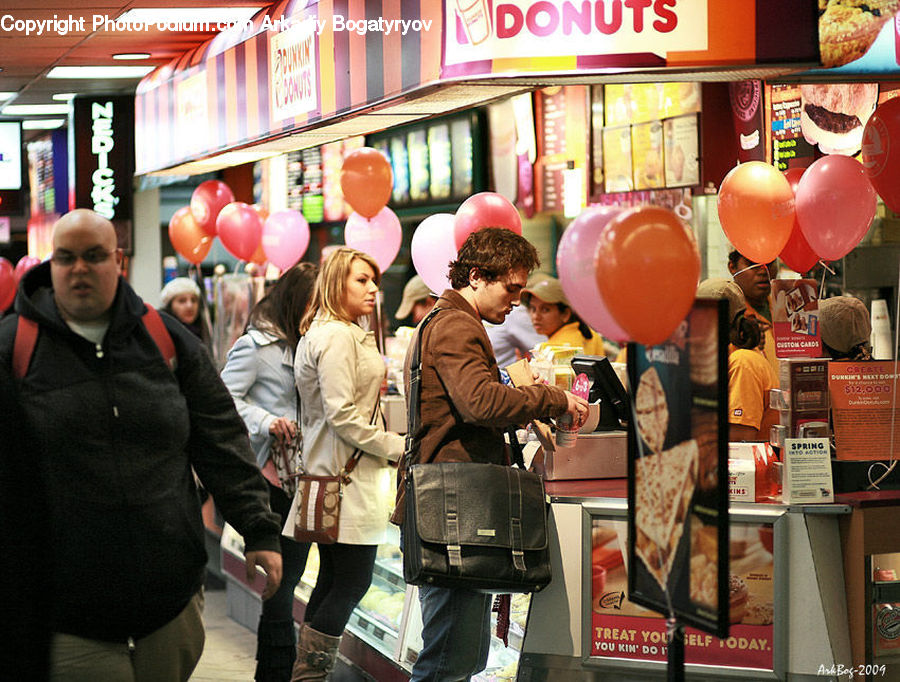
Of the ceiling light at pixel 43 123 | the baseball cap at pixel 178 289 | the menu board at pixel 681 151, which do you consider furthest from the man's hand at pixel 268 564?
the ceiling light at pixel 43 123

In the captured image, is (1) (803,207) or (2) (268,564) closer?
(2) (268,564)

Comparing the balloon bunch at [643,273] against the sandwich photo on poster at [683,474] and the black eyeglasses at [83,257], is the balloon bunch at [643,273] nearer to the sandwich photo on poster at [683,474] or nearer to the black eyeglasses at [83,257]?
the sandwich photo on poster at [683,474]

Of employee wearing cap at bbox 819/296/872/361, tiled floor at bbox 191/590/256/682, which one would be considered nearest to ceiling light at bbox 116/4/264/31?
tiled floor at bbox 191/590/256/682

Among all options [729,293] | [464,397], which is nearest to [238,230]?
[729,293]

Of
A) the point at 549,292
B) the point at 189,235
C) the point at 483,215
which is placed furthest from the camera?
the point at 189,235

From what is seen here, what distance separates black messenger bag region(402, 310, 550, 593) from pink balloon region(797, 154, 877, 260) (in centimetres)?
178

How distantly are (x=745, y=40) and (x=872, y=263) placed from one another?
4.08 metres

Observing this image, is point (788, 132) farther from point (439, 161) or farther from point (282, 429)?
point (439, 161)

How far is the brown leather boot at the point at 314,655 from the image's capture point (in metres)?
5.02

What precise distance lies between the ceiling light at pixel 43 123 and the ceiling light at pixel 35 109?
63 centimetres

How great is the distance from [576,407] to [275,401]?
1.96 meters

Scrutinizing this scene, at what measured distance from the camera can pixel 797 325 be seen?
14.2 ft

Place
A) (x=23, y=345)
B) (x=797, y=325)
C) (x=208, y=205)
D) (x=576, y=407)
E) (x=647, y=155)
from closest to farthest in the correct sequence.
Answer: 1. (x=23, y=345)
2. (x=576, y=407)
3. (x=797, y=325)
4. (x=647, y=155)
5. (x=208, y=205)

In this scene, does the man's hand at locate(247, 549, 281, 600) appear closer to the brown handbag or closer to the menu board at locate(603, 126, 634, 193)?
the brown handbag
